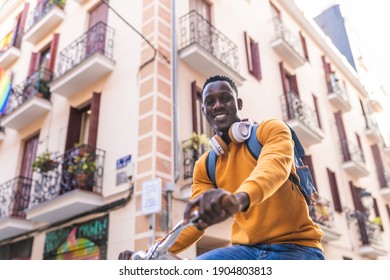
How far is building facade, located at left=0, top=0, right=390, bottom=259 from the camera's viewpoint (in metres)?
7.26

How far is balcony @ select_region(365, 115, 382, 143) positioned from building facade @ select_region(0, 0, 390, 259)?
13.3 feet

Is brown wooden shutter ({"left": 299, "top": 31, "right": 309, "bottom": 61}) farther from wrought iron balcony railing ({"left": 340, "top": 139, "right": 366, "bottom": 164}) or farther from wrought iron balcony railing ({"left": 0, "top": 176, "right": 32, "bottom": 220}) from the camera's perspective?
wrought iron balcony railing ({"left": 0, "top": 176, "right": 32, "bottom": 220})

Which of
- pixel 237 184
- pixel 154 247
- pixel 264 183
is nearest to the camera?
pixel 264 183

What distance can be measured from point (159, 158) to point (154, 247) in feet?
18.7

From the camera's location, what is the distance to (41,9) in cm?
1179

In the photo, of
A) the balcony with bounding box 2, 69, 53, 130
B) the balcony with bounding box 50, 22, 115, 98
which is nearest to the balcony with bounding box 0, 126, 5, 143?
the balcony with bounding box 2, 69, 53, 130

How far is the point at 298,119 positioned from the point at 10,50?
30.4 feet

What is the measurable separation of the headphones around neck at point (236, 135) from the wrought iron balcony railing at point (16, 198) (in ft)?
27.4

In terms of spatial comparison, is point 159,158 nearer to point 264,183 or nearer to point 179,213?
point 179,213

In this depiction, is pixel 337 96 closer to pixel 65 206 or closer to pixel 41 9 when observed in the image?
pixel 41 9

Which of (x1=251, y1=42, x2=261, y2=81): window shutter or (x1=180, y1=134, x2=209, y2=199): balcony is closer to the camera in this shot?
(x1=180, y1=134, x2=209, y2=199): balcony

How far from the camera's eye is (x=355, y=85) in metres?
18.0

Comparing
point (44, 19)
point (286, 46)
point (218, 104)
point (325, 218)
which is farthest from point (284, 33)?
point (218, 104)
